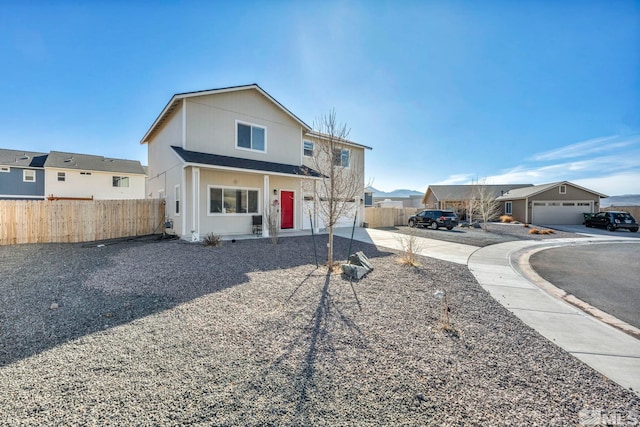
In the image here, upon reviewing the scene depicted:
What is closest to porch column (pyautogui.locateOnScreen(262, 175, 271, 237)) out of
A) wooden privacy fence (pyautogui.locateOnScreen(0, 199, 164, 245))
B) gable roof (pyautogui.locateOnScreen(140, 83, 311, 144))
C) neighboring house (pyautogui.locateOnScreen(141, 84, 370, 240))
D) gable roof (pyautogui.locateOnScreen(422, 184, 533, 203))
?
neighboring house (pyautogui.locateOnScreen(141, 84, 370, 240))

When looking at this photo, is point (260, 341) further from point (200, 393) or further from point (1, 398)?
point (1, 398)

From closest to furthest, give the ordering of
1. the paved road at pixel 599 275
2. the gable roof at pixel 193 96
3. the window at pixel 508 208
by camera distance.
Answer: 1. the paved road at pixel 599 275
2. the gable roof at pixel 193 96
3. the window at pixel 508 208

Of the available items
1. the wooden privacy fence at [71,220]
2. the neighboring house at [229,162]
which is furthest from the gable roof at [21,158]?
the wooden privacy fence at [71,220]

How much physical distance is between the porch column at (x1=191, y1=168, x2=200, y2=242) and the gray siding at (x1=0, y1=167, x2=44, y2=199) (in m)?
24.5

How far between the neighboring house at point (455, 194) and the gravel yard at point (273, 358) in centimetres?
3016

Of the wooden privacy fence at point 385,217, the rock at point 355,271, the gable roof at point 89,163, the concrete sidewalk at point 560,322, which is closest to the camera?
the concrete sidewalk at point 560,322

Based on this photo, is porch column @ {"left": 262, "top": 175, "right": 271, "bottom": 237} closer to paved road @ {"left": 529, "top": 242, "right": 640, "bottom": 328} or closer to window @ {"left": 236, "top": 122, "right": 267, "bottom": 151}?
window @ {"left": 236, "top": 122, "right": 267, "bottom": 151}

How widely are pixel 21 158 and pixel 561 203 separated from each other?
54.4 meters

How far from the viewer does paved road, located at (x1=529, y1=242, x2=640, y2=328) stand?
17.3 ft

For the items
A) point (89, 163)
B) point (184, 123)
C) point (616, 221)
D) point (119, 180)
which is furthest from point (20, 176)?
point (616, 221)

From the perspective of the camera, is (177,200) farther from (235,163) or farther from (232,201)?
(235,163)

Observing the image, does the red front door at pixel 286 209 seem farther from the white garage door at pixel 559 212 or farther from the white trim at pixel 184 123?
the white garage door at pixel 559 212

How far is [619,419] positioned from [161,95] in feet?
55.5

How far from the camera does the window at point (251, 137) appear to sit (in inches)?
506
